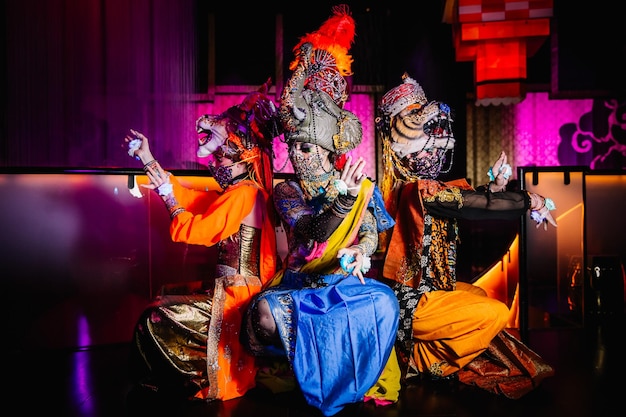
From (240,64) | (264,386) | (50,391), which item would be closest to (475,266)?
(240,64)

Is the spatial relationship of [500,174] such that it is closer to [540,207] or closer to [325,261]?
[540,207]

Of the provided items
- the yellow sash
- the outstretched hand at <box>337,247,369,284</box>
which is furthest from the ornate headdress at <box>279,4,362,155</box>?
the outstretched hand at <box>337,247,369,284</box>

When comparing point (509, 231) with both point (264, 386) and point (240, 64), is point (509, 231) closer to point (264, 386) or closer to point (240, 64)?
point (240, 64)

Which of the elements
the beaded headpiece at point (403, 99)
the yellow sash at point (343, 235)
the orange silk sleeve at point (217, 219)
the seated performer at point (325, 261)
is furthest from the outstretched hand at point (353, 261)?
the beaded headpiece at point (403, 99)

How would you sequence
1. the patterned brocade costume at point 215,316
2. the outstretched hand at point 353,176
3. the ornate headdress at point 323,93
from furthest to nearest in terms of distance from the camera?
the patterned brocade costume at point 215,316, the ornate headdress at point 323,93, the outstretched hand at point 353,176

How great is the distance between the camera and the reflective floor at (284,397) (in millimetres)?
2607

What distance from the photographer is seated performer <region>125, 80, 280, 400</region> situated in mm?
2736

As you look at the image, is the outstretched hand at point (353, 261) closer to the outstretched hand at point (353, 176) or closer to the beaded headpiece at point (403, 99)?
the outstretched hand at point (353, 176)

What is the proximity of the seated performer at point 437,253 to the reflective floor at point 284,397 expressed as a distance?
13 cm

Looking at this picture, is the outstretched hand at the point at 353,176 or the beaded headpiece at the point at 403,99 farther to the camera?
the beaded headpiece at the point at 403,99

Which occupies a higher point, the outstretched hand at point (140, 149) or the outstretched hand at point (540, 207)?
the outstretched hand at point (140, 149)

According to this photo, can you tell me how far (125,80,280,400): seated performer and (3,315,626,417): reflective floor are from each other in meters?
0.14

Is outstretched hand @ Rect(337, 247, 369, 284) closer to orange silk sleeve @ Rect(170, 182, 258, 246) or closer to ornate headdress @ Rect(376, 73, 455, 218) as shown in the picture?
orange silk sleeve @ Rect(170, 182, 258, 246)

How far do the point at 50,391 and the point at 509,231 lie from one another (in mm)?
5139
